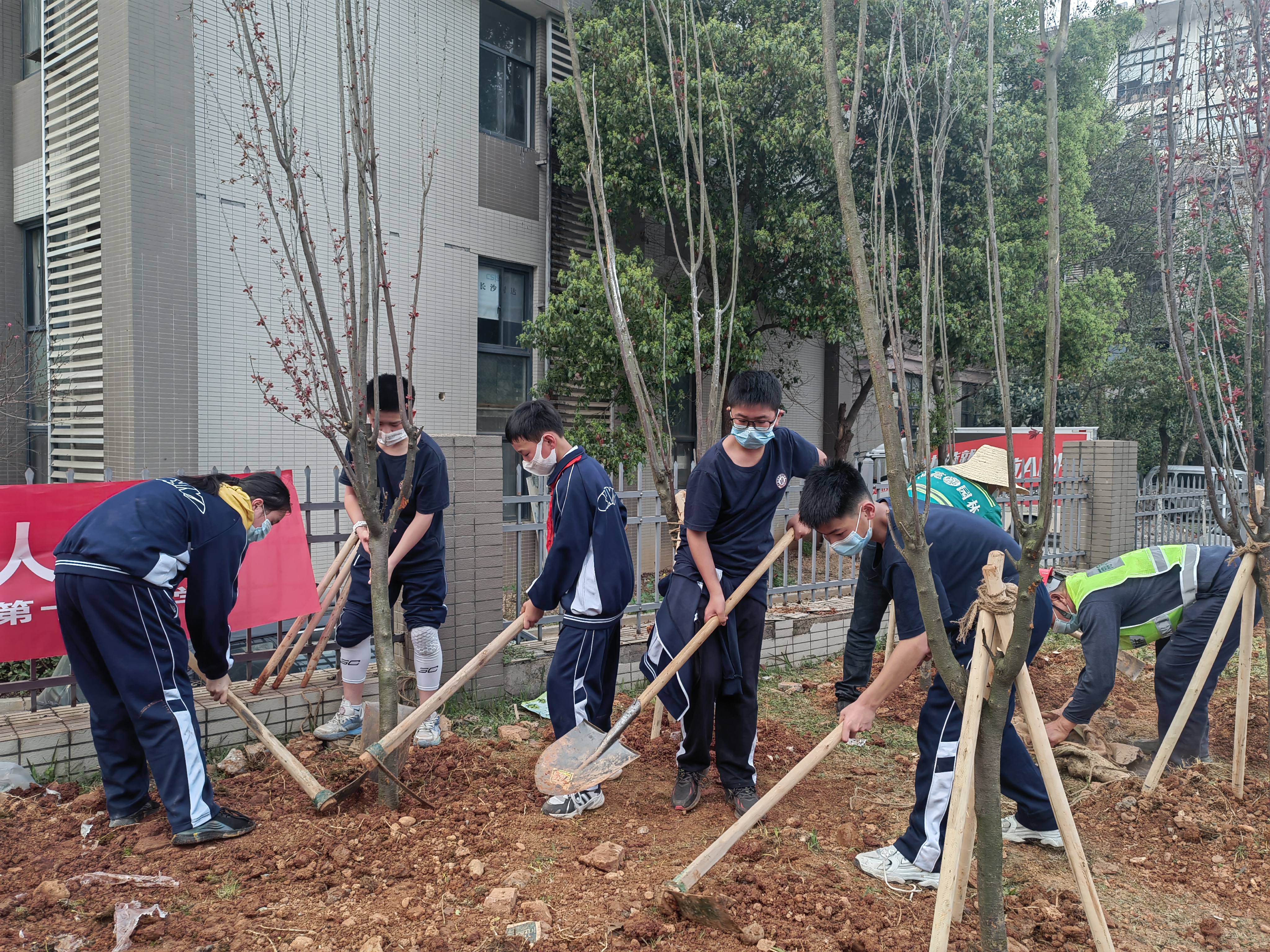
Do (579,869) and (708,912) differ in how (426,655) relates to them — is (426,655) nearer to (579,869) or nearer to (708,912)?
(579,869)

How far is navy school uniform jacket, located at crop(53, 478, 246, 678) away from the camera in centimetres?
302

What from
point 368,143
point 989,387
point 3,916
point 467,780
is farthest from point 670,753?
point 989,387

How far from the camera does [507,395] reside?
9.34 meters

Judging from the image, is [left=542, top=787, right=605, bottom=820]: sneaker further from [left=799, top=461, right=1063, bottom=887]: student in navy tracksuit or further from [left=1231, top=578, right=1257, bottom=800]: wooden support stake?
[left=1231, top=578, right=1257, bottom=800]: wooden support stake

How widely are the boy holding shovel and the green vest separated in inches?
45.3

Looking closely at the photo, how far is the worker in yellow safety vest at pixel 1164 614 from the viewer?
12.1ft

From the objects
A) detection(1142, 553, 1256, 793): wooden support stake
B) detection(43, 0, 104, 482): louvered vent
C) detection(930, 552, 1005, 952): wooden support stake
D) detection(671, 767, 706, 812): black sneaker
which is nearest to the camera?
detection(930, 552, 1005, 952): wooden support stake

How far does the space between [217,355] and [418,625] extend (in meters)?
4.35

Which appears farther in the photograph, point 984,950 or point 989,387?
point 989,387

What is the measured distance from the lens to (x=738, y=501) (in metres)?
3.65

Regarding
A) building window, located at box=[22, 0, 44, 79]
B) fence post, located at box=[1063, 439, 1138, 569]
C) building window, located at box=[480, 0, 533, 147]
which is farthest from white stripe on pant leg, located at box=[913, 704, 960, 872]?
building window, located at box=[22, 0, 44, 79]

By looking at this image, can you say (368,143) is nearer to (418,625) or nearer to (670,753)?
(418,625)

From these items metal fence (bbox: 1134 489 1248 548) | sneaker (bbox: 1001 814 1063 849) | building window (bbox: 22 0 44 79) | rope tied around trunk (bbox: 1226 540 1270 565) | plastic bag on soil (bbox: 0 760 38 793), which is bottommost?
sneaker (bbox: 1001 814 1063 849)

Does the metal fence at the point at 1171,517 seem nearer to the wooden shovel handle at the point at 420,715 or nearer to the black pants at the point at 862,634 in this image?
the black pants at the point at 862,634
